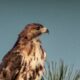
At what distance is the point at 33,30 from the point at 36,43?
0.04m

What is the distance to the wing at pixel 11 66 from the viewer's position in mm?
930

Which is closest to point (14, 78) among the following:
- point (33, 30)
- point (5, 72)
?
point (5, 72)

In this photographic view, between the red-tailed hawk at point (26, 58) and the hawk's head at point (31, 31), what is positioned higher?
the hawk's head at point (31, 31)

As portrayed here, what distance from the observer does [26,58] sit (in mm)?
955

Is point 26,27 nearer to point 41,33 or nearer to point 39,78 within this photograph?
point 41,33

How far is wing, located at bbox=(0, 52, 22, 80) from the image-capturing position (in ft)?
3.05

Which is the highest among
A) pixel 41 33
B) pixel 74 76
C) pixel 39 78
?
pixel 41 33

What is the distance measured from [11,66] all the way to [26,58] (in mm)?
50

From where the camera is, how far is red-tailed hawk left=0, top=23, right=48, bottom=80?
36.8 inches

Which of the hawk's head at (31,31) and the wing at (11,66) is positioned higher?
the hawk's head at (31,31)

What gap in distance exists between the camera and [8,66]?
947mm

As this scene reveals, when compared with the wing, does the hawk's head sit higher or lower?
higher

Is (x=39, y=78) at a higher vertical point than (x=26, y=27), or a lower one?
lower

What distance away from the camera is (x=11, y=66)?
3.12 feet
